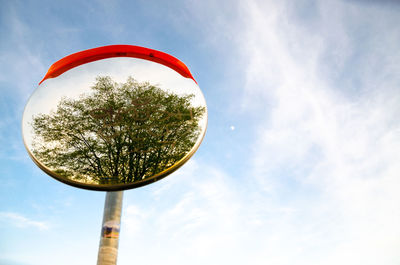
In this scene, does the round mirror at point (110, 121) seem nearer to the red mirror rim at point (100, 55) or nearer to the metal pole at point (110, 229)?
the red mirror rim at point (100, 55)

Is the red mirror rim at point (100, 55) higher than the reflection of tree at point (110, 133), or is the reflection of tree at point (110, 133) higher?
the red mirror rim at point (100, 55)

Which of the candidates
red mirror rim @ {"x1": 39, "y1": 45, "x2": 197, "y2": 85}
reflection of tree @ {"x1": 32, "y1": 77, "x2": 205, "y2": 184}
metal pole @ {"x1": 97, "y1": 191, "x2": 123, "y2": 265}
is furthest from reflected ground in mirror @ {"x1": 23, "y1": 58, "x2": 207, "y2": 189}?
metal pole @ {"x1": 97, "y1": 191, "x2": 123, "y2": 265}

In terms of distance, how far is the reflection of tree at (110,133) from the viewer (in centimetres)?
404

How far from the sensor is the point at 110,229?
13.8 feet

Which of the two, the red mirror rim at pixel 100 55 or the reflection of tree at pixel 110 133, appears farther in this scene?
the reflection of tree at pixel 110 133

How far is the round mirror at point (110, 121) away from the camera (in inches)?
157

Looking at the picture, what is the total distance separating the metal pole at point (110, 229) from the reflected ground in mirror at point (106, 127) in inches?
18.7

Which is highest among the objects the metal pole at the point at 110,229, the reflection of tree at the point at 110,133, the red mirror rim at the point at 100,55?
the red mirror rim at the point at 100,55

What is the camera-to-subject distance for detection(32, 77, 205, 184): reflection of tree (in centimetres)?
404

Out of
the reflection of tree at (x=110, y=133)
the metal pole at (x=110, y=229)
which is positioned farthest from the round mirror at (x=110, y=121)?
the metal pole at (x=110, y=229)

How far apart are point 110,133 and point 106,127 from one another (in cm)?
12

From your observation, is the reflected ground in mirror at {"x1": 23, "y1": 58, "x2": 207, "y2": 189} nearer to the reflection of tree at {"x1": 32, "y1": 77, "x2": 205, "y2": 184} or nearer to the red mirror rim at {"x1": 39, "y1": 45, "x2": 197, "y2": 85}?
the reflection of tree at {"x1": 32, "y1": 77, "x2": 205, "y2": 184}

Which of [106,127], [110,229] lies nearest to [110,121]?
[106,127]

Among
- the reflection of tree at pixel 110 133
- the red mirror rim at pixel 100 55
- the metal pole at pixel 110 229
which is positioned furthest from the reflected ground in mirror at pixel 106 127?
the metal pole at pixel 110 229
